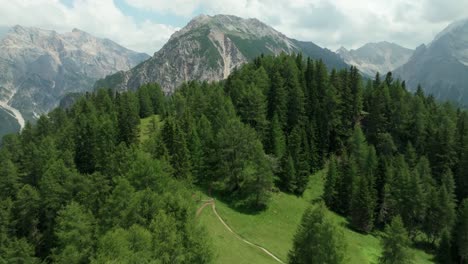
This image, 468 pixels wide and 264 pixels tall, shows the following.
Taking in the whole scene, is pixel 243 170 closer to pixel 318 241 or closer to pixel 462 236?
pixel 318 241

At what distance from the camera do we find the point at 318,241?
123 feet

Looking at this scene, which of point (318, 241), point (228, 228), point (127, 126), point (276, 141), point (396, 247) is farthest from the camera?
point (127, 126)

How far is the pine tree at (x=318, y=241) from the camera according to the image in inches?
1447

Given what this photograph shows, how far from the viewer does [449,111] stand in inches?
4242

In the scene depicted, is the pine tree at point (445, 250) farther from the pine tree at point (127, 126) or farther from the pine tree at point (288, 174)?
the pine tree at point (127, 126)

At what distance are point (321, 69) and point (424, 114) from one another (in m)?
29.5

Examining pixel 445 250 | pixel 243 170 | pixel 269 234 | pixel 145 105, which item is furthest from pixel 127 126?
pixel 445 250

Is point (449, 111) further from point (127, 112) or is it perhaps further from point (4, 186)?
point (4, 186)

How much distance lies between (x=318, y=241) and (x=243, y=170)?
3044cm

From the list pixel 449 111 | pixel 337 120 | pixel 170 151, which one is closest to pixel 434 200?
pixel 337 120

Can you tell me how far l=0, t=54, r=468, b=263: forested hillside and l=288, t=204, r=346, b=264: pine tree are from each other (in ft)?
0.37

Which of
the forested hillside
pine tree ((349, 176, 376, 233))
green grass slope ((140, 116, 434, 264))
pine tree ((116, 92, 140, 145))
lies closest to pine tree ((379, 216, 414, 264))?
the forested hillside

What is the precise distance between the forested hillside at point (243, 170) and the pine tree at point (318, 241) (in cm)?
11

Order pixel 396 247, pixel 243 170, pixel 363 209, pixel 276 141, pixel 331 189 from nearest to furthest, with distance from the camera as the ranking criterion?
pixel 396 247, pixel 243 170, pixel 363 209, pixel 331 189, pixel 276 141
